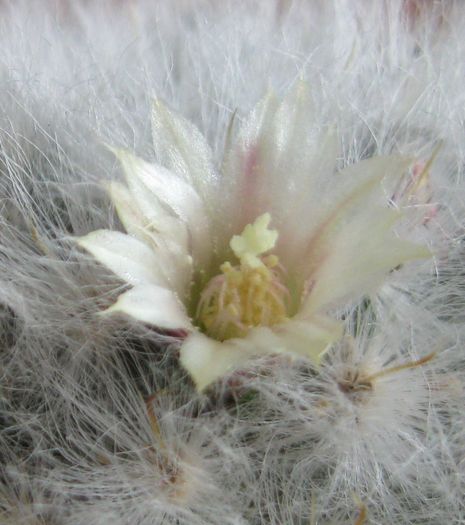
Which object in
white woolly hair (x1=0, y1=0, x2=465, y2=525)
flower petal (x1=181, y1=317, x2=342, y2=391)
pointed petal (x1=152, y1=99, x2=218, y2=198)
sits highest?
pointed petal (x1=152, y1=99, x2=218, y2=198)

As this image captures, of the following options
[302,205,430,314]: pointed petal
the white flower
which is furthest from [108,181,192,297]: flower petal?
[302,205,430,314]: pointed petal

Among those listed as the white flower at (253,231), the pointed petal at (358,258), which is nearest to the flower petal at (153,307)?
the white flower at (253,231)

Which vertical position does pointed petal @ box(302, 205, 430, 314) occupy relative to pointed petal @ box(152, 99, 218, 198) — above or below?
below

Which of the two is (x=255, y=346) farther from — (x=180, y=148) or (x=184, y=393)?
(x=180, y=148)

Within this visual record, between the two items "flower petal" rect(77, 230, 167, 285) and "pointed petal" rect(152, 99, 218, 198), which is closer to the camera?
"flower petal" rect(77, 230, 167, 285)

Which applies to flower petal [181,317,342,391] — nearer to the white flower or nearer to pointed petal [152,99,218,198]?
the white flower

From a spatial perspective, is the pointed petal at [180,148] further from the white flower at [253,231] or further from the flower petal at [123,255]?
the flower petal at [123,255]

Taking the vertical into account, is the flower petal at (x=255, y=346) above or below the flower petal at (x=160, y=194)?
below
